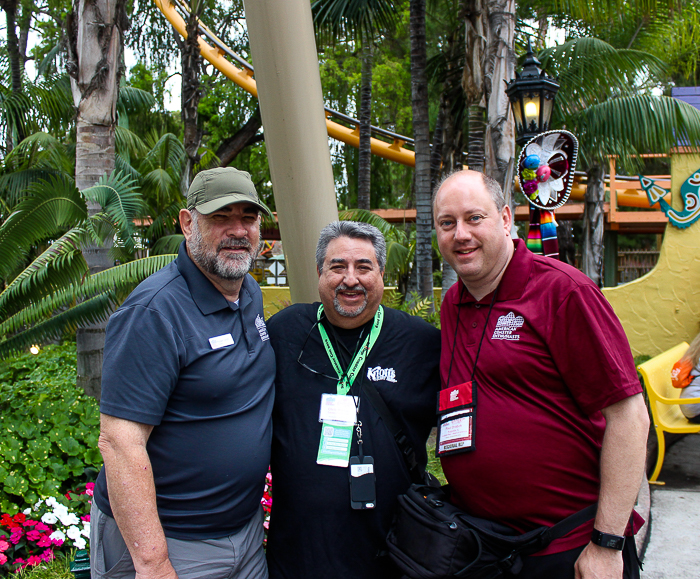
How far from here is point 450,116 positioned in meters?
12.3

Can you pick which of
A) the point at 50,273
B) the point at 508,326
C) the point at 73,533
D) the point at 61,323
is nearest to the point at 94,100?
the point at 50,273

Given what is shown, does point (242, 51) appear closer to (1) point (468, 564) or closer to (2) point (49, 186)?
(2) point (49, 186)

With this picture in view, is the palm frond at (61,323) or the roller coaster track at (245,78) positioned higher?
the roller coaster track at (245,78)

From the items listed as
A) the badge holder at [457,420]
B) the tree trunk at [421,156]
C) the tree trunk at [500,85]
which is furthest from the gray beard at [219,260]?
the tree trunk at [421,156]

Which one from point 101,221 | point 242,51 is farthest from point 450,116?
point 242,51

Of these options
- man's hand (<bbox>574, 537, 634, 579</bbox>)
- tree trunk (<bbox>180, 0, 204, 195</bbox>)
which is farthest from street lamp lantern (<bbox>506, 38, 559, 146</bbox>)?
tree trunk (<bbox>180, 0, 204, 195</bbox>)

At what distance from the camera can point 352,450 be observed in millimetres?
2377

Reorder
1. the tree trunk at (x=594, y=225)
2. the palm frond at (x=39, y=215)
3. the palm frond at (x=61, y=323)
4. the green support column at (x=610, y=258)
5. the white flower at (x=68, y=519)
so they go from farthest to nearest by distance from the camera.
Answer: the green support column at (x=610, y=258)
the tree trunk at (x=594, y=225)
the palm frond at (x=61, y=323)
the palm frond at (x=39, y=215)
the white flower at (x=68, y=519)

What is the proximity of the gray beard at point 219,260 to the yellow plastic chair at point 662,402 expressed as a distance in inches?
185

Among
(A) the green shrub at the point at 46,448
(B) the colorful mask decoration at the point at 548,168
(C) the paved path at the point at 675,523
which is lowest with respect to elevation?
(C) the paved path at the point at 675,523

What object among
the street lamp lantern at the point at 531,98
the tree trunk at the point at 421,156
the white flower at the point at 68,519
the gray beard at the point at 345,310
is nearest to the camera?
the gray beard at the point at 345,310

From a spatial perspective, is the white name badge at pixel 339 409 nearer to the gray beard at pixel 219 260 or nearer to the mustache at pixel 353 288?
the mustache at pixel 353 288

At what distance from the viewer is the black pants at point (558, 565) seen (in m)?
1.97

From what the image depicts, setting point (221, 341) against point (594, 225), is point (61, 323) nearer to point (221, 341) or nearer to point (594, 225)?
Result: point (221, 341)
